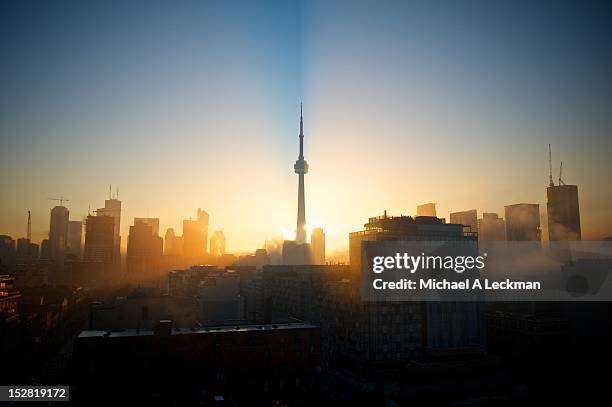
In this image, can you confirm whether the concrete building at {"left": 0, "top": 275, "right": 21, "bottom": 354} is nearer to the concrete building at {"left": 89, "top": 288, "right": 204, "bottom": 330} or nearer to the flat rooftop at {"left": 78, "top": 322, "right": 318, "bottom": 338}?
the concrete building at {"left": 89, "top": 288, "right": 204, "bottom": 330}

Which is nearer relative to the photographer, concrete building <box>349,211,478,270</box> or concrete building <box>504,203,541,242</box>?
concrete building <box>349,211,478,270</box>

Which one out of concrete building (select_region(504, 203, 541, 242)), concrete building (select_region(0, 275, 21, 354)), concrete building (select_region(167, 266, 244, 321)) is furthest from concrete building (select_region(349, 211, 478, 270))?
concrete building (select_region(504, 203, 541, 242))

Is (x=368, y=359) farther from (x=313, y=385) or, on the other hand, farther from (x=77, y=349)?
(x=77, y=349)

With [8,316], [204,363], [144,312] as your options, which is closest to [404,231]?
[144,312]

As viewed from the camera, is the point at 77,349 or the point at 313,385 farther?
the point at 313,385

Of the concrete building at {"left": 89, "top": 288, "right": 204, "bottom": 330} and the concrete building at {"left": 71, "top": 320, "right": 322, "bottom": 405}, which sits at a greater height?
the concrete building at {"left": 89, "top": 288, "right": 204, "bottom": 330}

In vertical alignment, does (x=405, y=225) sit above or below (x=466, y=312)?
above

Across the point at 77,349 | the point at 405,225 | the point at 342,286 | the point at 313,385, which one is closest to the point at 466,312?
the point at 405,225

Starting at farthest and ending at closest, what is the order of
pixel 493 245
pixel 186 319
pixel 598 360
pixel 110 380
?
pixel 493 245
pixel 598 360
pixel 186 319
pixel 110 380

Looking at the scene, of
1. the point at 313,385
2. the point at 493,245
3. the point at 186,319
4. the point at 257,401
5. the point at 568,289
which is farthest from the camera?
the point at 493,245
